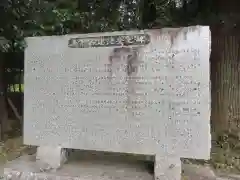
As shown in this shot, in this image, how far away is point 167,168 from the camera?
3.02m

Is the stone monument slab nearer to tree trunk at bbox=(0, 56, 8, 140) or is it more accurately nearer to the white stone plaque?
the white stone plaque

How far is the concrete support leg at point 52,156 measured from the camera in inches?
136

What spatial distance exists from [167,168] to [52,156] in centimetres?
142

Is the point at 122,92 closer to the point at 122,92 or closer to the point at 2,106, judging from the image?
the point at 122,92

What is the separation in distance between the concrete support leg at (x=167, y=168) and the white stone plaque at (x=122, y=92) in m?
0.09

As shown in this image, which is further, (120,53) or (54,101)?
(54,101)

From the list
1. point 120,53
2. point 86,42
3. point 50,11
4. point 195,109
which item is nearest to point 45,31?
point 50,11

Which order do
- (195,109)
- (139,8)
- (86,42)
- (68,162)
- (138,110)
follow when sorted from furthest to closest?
(139,8), (68,162), (86,42), (138,110), (195,109)

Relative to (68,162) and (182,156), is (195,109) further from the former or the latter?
(68,162)

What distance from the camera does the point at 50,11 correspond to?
14.6 ft

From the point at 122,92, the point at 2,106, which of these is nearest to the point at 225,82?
the point at 122,92

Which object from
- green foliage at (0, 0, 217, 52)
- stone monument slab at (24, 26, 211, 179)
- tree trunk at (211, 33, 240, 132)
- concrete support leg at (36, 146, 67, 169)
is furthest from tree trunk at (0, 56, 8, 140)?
tree trunk at (211, 33, 240, 132)

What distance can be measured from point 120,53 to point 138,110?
26.7 inches

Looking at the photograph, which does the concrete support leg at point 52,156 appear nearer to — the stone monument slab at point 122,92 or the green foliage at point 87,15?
the stone monument slab at point 122,92
